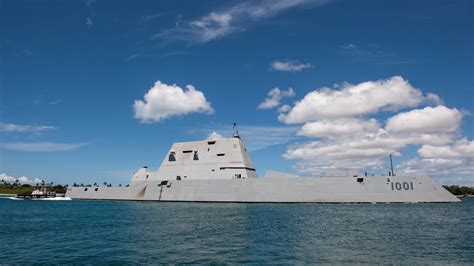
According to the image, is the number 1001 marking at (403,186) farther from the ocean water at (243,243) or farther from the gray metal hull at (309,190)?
the ocean water at (243,243)

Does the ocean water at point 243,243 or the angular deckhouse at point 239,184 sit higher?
the angular deckhouse at point 239,184

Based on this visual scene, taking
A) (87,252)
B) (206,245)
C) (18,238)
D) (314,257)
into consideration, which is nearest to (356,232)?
(314,257)

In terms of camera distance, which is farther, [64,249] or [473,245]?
[473,245]

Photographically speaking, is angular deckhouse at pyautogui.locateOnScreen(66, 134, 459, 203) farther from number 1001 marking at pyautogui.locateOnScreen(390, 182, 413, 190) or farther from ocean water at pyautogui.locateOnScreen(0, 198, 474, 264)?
ocean water at pyautogui.locateOnScreen(0, 198, 474, 264)

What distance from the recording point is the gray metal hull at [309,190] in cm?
3509

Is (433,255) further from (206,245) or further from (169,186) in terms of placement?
(169,186)

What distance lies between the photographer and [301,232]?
1670cm

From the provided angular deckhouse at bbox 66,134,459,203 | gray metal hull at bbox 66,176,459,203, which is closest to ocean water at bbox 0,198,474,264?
gray metal hull at bbox 66,176,459,203

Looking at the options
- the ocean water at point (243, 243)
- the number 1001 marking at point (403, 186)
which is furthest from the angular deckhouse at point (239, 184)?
the ocean water at point (243, 243)

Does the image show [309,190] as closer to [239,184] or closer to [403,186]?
[239,184]

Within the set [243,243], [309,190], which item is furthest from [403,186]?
[243,243]

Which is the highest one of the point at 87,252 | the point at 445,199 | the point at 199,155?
the point at 199,155

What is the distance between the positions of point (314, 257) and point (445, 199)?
30489 millimetres

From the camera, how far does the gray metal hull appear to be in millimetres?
35094
